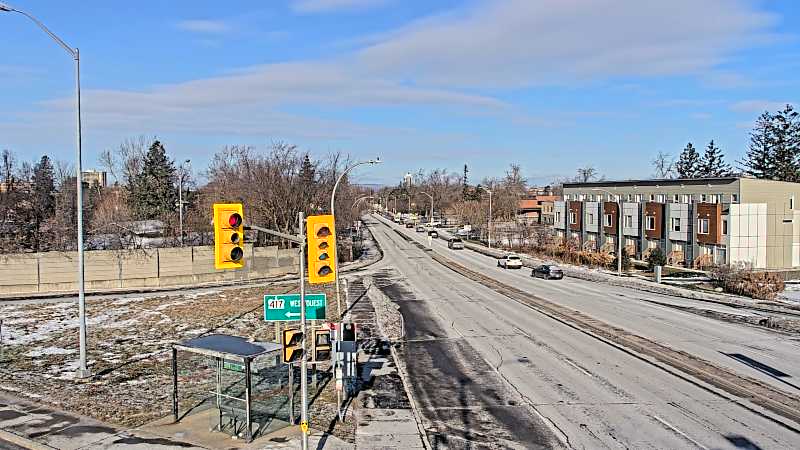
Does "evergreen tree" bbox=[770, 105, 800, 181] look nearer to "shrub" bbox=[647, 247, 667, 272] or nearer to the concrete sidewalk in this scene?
"shrub" bbox=[647, 247, 667, 272]

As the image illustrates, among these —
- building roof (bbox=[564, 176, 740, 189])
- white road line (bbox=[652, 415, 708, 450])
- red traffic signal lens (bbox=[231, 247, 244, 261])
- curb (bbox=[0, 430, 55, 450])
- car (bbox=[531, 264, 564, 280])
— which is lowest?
white road line (bbox=[652, 415, 708, 450])

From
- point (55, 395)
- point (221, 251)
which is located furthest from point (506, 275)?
point (221, 251)

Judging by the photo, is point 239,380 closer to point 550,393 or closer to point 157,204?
point 550,393

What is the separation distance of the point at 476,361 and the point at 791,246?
168 ft

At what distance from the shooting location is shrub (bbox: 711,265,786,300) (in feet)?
138

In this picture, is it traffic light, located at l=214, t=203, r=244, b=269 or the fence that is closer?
traffic light, located at l=214, t=203, r=244, b=269

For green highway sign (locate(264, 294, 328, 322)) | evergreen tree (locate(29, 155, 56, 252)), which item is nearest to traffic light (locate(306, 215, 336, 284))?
green highway sign (locate(264, 294, 328, 322))

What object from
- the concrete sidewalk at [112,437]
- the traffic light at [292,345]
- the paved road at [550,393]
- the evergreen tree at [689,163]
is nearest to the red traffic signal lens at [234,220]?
the traffic light at [292,345]

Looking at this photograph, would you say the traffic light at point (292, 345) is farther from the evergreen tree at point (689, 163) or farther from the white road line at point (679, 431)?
the evergreen tree at point (689, 163)

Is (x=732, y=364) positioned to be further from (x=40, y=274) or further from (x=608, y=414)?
(x=40, y=274)

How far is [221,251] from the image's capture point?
1188 centimetres

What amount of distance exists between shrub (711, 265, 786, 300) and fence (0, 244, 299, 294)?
33039 millimetres

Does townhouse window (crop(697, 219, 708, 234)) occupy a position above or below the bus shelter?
above

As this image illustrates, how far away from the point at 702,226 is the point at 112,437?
183 ft
